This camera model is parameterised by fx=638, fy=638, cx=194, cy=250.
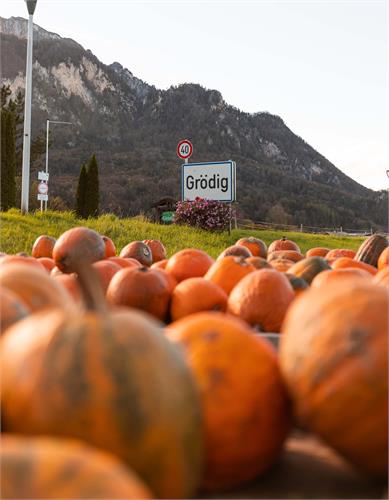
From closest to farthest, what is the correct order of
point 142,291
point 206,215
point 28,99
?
point 142,291, point 206,215, point 28,99

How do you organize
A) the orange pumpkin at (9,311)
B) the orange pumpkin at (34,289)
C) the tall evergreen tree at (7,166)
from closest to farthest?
the orange pumpkin at (9,311) → the orange pumpkin at (34,289) → the tall evergreen tree at (7,166)

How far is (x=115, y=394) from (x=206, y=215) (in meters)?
20.0

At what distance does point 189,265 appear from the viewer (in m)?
4.35

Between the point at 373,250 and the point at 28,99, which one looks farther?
the point at 28,99

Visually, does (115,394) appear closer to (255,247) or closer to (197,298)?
(197,298)

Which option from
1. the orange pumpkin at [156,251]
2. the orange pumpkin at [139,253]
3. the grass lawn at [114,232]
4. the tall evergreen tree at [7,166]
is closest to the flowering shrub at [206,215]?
the grass lawn at [114,232]

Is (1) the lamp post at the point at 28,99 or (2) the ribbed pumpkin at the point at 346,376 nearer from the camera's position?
(2) the ribbed pumpkin at the point at 346,376

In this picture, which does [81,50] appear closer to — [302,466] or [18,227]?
[18,227]

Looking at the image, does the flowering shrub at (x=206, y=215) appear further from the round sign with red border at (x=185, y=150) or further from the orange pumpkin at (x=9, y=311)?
the orange pumpkin at (x=9, y=311)

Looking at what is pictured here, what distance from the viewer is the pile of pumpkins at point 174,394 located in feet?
3.50

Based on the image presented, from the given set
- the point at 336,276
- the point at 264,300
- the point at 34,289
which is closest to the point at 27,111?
the point at 336,276

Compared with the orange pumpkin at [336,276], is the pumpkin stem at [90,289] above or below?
above

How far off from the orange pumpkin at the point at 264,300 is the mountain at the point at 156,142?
59.2 metres

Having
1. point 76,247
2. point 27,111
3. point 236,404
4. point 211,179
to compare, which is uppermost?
point 27,111
